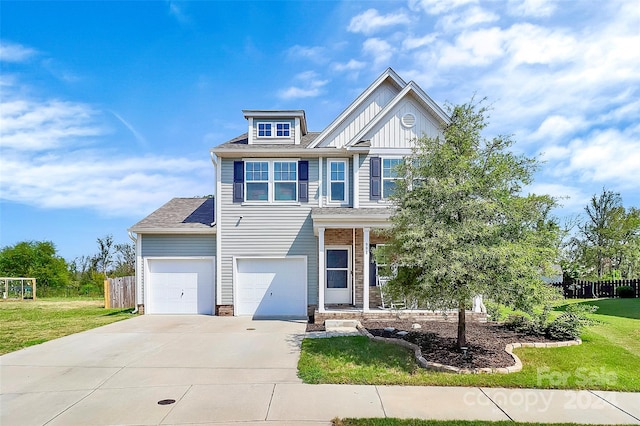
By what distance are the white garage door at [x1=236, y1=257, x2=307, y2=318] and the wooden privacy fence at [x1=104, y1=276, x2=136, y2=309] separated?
25.3 feet

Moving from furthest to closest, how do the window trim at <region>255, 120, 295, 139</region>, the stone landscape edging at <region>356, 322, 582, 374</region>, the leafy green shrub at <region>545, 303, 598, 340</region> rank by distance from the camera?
the window trim at <region>255, 120, 295, 139</region> < the leafy green shrub at <region>545, 303, 598, 340</region> < the stone landscape edging at <region>356, 322, 582, 374</region>

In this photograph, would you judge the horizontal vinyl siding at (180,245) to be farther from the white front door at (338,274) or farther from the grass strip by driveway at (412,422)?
the grass strip by driveway at (412,422)

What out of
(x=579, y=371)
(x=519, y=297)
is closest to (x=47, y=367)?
(x=519, y=297)

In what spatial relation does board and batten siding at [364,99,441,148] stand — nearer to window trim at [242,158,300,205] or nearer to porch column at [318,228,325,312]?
window trim at [242,158,300,205]

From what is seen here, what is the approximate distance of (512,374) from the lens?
21.4 ft

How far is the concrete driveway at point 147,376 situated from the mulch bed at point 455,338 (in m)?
2.69

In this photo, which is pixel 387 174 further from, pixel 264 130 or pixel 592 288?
pixel 592 288

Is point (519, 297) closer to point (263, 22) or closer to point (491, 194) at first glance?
point (491, 194)

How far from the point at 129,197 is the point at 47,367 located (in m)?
16.7

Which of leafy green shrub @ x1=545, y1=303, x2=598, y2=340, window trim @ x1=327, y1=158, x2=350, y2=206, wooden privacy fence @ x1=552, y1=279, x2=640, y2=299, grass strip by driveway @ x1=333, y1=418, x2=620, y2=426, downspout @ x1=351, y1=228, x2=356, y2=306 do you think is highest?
window trim @ x1=327, y1=158, x2=350, y2=206

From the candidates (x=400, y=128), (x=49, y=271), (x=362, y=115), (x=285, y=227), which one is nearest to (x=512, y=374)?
(x=285, y=227)

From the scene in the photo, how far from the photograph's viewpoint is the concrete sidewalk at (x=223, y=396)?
4.94 m

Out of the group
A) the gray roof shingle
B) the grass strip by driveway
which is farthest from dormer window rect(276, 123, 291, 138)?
the grass strip by driveway

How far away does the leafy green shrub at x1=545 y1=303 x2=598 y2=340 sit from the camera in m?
8.71
